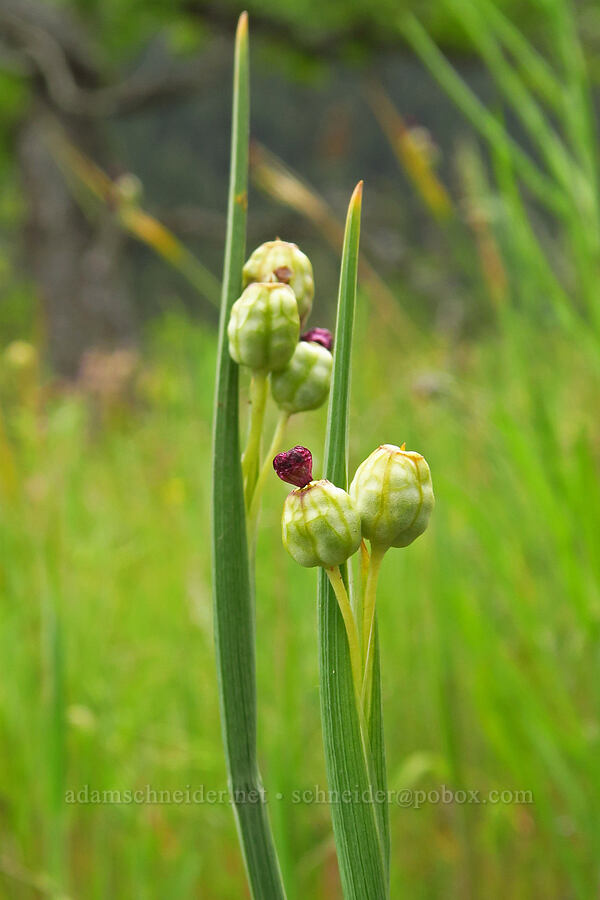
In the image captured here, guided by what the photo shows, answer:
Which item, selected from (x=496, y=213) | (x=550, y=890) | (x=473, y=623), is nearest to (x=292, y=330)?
(x=473, y=623)

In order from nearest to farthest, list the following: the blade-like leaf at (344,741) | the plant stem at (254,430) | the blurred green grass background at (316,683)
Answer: the blade-like leaf at (344,741), the plant stem at (254,430), the blurred green grass background at (316,683)

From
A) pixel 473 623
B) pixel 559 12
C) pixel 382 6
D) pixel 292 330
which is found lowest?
pixel 473 623

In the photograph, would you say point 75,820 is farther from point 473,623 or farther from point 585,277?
point 585,277

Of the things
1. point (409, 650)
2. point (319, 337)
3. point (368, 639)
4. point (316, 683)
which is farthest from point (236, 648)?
point (409, 650)

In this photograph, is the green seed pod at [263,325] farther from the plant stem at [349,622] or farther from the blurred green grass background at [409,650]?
the blurred green grass background at [409,650]

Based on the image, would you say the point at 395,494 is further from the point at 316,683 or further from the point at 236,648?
the point at 316,683

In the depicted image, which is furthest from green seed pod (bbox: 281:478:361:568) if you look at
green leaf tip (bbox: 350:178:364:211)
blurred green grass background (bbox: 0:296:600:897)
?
blurred green grass background (bbox: 0:296:600:897)

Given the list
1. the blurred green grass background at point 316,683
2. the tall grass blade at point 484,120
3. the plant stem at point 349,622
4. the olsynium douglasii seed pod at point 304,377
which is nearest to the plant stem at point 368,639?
the plant stem at point 349,622
